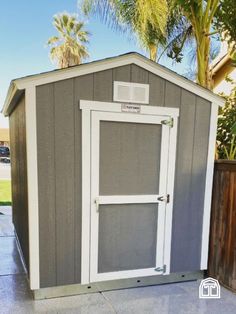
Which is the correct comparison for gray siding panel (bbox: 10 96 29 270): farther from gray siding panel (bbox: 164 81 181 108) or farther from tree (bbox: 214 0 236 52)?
tree (bbox: 214 0 236 52)

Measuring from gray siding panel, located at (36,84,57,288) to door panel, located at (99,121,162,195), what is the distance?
0.53 metres

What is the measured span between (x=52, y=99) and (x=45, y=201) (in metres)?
1.05

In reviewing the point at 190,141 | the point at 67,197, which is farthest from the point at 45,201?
the point at 190,141

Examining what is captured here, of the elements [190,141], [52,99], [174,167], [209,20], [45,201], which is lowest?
[45,201]

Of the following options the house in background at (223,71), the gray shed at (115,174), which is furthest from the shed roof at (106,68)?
the house in background at (223,71)

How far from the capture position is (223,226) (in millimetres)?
3084

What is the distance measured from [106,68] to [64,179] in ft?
4.09

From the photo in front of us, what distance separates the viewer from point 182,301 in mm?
2740

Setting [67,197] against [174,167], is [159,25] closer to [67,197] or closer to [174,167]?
[174,167]

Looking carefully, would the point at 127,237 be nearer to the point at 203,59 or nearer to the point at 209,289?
the point at 209,289

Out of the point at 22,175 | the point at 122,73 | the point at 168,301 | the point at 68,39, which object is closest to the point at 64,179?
the point at 22,175

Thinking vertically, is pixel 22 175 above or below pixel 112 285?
above

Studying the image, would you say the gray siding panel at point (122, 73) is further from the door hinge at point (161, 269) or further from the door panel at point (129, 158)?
the door hinge at point (161, 269)

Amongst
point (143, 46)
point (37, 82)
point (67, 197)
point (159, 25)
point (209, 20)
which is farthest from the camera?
point (143, 46)
